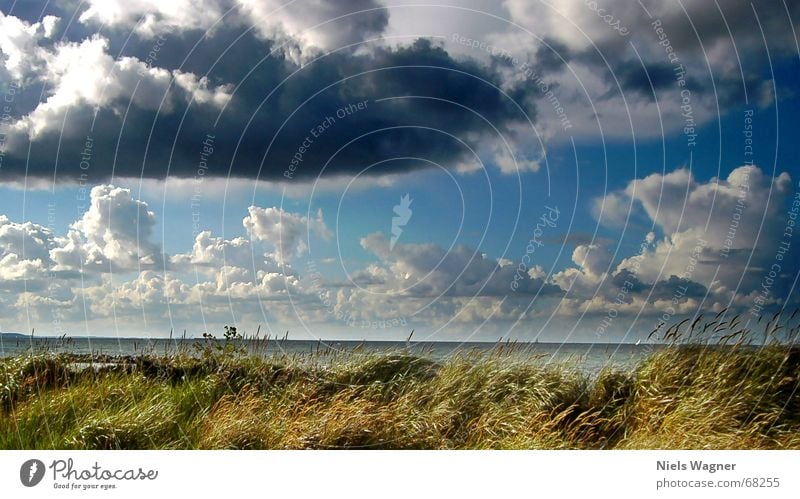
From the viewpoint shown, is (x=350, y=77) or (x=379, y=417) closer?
(x=379, y=417)

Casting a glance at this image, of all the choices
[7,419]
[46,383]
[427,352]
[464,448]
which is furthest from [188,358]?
[464,448]

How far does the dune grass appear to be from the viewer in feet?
33.6

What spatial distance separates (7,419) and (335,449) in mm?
4747

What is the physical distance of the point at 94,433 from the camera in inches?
393

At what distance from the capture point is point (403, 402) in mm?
11219

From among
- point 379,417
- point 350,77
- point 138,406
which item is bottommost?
point 379,417

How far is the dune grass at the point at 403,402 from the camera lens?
10227 mm

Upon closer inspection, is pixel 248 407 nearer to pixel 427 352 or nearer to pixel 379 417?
pixel 379 417

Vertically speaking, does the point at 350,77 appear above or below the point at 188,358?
above

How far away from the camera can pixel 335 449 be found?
10172 millimetres

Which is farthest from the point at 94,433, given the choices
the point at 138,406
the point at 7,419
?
the point at 7,419
